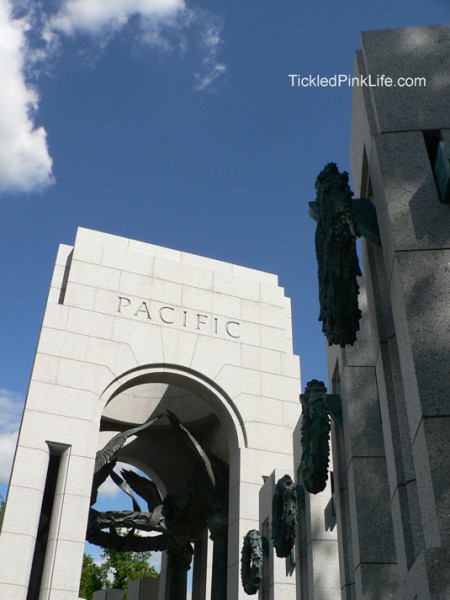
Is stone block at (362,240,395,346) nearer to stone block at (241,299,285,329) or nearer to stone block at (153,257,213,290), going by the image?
stone block at (241,299,285,329)

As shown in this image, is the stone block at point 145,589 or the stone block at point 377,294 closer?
the stone block at point 377,294

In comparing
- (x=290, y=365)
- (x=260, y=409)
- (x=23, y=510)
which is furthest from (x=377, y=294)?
(x=290, y=365)

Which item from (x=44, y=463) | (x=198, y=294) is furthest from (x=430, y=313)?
(x=198, y=294)

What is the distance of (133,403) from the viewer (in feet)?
78.6

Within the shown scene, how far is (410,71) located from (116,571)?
53371 mm

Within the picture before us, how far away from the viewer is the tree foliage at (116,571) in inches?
2032

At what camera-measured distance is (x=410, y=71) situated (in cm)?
580

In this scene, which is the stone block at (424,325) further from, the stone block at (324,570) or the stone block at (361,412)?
the stone block at (324,570)

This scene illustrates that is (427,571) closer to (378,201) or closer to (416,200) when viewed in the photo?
(416,200)

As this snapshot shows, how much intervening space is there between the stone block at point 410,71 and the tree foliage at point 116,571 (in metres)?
51.4

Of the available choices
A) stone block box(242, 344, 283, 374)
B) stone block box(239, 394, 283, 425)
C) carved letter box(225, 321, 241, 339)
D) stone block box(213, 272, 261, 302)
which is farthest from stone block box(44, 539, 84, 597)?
stone block box(213, 272, 261, 302)

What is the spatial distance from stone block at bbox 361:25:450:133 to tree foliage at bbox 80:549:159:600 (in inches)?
2024

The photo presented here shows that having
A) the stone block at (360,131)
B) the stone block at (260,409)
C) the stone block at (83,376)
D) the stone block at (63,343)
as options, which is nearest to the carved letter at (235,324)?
the stone block at (260,409)

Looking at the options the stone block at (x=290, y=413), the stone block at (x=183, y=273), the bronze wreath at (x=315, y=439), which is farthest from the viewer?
the stone block at (x=183, y=273)
